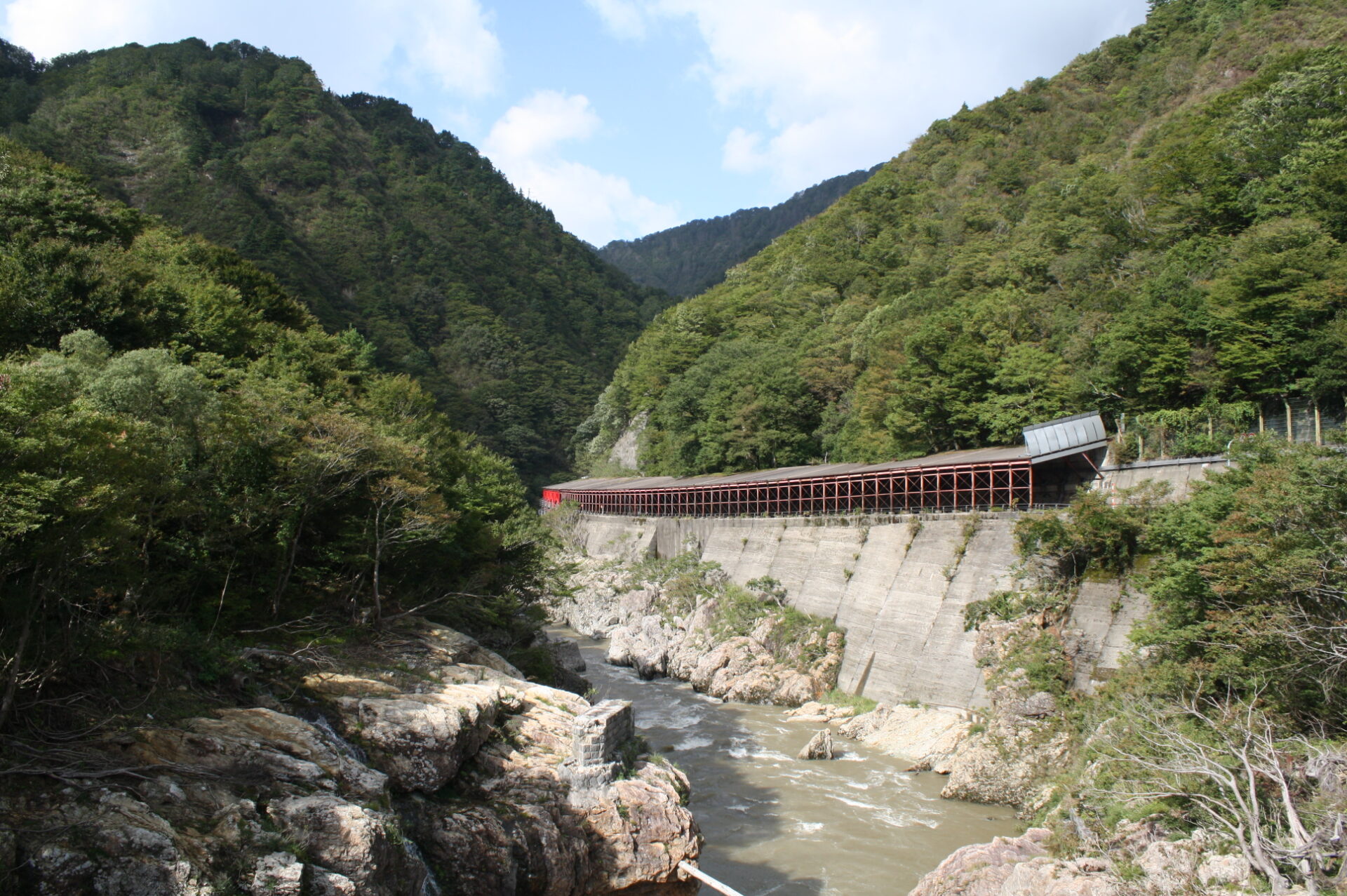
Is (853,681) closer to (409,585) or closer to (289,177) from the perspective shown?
(409,585)

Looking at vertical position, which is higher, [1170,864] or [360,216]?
[360,216]

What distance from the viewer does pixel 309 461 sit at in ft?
61.1

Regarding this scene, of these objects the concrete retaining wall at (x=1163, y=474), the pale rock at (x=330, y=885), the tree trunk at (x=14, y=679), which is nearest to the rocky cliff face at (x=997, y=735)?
the concrete retaining wall at (x=1163, y=474)

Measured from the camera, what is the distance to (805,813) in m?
20.2

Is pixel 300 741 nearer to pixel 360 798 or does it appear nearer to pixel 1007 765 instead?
pixel 360 798

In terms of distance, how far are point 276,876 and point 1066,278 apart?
149 ft

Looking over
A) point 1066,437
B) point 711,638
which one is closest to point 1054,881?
point 1066,437

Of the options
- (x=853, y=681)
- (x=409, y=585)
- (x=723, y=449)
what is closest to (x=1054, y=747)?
(x=853, y=681)

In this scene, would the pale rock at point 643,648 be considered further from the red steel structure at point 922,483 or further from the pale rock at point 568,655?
the red steel structure at point 922,483

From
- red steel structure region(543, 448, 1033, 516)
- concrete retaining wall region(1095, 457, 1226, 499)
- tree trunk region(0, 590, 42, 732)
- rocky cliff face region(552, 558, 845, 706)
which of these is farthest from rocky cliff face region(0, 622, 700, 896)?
red steel structure region(543, 448, 1033, 516)

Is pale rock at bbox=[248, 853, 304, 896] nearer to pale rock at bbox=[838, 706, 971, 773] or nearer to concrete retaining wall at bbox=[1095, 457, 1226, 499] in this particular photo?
pale rock at bbox=[838, 706, 971, 773]

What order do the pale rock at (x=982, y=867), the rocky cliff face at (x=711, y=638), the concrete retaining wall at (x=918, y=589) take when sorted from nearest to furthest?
the pale rock at (x=982, y=867), the concrete retaining wall at (x=918, y=589), the rocky cliff face at (x=711, y=638)

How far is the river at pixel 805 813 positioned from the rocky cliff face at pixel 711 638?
8.83 feet

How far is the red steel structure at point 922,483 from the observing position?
95.1 feet
